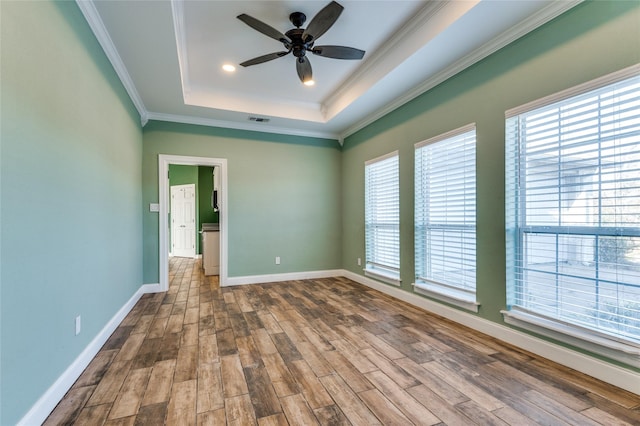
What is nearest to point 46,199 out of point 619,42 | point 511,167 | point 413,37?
point 413,37

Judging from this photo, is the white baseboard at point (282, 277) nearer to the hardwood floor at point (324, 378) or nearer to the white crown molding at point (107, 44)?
the hardwood floor at point (324, 378)

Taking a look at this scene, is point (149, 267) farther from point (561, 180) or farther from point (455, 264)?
point (561, 180)

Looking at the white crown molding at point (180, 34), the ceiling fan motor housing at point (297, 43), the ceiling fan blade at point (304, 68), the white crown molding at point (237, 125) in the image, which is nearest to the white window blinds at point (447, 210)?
the ceiling fan blade at point (304, 68)

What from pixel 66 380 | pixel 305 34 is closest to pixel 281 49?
pixel 305 34

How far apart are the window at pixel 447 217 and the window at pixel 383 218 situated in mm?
457

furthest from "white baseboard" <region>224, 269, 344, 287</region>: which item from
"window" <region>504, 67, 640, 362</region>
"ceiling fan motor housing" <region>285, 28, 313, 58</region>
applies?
"ceiling fan motor housing" <region>285, 28, 313, 58</region>

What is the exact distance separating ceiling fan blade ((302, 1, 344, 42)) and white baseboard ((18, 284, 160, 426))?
3.07m

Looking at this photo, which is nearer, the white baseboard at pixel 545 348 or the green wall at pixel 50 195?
the green wall at pixel 50 195

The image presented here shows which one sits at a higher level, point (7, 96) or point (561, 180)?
point (7, 96)

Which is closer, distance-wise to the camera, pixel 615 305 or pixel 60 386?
pixel 60 386

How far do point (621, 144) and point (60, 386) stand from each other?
12.7ft

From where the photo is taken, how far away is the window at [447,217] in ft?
9.43

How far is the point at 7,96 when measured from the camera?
129 centimetres

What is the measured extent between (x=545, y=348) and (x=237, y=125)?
4787 mm
